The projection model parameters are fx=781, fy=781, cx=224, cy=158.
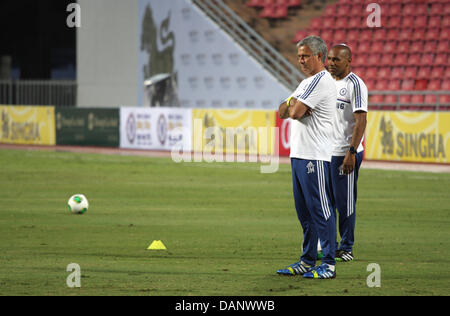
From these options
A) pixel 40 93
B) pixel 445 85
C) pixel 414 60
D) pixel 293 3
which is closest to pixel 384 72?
pixel 414 60

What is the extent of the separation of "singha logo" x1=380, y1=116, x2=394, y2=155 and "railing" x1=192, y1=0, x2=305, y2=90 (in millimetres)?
7850

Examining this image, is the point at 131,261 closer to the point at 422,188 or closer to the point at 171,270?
the point at 171,270

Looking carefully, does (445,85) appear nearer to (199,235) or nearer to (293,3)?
(293,3)

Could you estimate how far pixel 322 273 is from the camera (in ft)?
25.3

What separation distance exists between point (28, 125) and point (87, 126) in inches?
115

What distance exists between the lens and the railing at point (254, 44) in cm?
3253

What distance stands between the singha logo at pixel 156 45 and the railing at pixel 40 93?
13.1ft

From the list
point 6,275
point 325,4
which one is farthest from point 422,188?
point 325,4

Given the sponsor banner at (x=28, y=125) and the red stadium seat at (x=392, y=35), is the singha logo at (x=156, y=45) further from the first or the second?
the red stadium seat at (x=392, y=35)

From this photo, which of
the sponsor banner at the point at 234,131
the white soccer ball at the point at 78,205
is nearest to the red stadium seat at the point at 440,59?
the sponsor banner at the point at 234,131

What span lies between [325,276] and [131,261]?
2273 millimetres

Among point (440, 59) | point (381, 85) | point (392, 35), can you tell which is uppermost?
point (392, 35)

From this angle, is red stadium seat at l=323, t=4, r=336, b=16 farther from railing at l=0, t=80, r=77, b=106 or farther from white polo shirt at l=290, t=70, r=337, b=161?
white polo shirt at l=290, t=70, r=337, b=161

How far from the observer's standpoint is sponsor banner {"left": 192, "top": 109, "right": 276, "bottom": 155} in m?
26.2
